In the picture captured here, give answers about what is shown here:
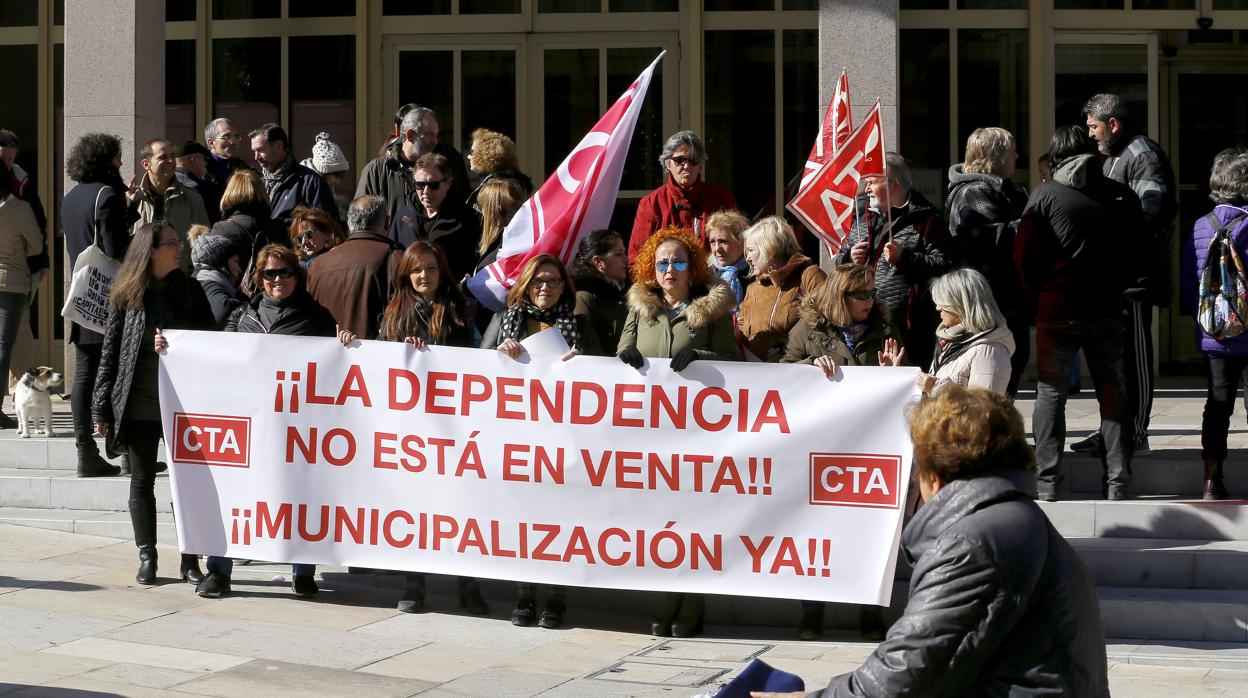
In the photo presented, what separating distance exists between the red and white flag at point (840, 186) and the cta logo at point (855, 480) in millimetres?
2041

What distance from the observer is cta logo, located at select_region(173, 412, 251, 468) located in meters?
8.28

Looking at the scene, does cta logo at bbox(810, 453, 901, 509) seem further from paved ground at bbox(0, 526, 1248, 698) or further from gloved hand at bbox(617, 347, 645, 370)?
gloved hand at bbox(617, 347, 645, 370)

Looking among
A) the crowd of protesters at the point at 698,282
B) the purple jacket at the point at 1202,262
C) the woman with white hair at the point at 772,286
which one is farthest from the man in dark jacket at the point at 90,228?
the purple jacket at the point at 1202,262

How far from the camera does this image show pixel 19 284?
11.6m

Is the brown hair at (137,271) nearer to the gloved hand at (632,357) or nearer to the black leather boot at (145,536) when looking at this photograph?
the black leather boot at (145,536)

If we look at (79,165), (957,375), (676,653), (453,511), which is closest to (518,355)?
(453,511)

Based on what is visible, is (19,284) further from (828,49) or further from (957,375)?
(957,375)

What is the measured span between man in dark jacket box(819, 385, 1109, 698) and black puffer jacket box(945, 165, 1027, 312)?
18.5 ft

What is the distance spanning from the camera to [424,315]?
812 cm

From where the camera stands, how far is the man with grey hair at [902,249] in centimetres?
884

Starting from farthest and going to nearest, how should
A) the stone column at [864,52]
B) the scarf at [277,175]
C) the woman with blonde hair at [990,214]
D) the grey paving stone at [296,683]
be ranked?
1. the stone column at [864,52]
2. the scarf at [277,175]
3. the woman with blonde hair at [990,214]
4. the grey paving stone at [296,683]

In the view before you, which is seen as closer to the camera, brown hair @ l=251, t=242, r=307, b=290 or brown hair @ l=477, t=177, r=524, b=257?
brown hair @ l=251, t=242, r=307, b=290

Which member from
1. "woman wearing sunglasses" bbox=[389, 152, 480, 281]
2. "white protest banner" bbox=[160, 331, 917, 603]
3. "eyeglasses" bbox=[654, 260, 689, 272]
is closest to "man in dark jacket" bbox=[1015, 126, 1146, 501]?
"white protest banner" bbox=[160, 331, 917, 603]

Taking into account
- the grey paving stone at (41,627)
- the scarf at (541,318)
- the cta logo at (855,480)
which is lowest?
the grey paving stone at (41,627)
